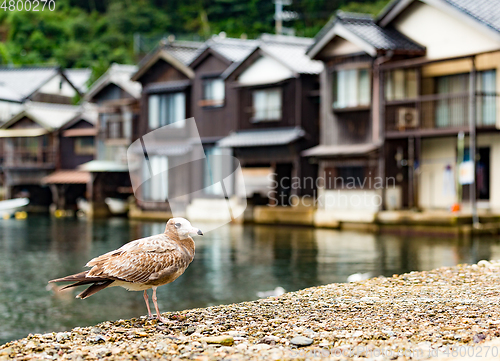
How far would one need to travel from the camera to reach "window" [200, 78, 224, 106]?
36750 millimetres

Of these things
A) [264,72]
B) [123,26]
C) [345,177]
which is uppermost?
[123,26]

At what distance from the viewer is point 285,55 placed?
3394cm

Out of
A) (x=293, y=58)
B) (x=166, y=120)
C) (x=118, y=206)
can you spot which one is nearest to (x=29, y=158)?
(x=118, y=206)

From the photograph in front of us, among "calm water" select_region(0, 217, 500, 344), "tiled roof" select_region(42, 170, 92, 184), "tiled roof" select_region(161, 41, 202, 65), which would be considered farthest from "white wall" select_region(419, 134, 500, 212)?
"tiled roof" select_region(42, 170, 92, 184)

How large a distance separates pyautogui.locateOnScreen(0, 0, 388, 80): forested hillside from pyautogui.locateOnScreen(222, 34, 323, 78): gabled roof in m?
21.4

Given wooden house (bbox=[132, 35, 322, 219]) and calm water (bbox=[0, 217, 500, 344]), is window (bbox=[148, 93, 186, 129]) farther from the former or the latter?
calm water (bbox=[0, 217, 500, 344])

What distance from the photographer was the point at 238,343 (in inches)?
237

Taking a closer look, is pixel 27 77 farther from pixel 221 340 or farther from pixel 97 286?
pixel 221 340

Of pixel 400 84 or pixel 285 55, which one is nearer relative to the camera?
pixel 400 84

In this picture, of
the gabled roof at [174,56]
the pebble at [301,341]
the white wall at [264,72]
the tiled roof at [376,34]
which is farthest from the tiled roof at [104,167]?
the pebble at [301,341]

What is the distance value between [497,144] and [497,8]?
16.7 ft

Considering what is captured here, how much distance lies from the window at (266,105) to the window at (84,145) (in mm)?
17355

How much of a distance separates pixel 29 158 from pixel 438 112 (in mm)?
32555

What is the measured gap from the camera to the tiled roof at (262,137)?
32.5 m
